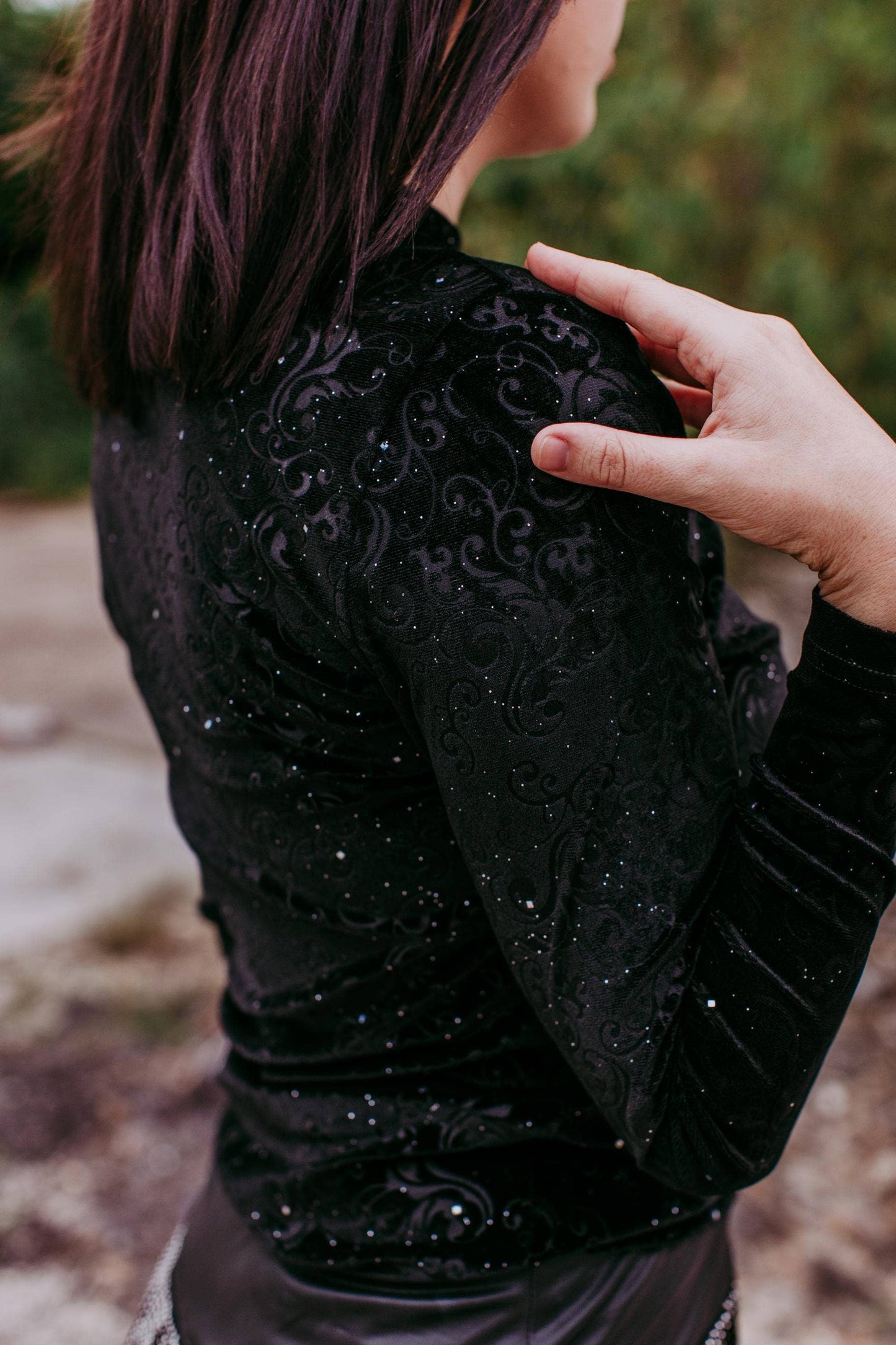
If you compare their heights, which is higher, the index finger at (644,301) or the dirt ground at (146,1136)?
the index finger at (644,301)

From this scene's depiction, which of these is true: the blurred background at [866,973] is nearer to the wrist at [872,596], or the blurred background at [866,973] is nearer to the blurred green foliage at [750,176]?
the blurred green foliage at [750,176]

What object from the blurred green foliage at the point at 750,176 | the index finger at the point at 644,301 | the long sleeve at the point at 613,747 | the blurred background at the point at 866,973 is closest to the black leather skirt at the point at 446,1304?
the long sleeve at the point at 613,747

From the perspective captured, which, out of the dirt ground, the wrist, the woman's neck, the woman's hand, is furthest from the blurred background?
the wrist

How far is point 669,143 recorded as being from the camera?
325 centimetres

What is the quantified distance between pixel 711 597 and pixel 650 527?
0.18m

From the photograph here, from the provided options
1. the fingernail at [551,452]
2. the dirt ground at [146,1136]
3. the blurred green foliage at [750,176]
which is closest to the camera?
the fingernail at [551,452]

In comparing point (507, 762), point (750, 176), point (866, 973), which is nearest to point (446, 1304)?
point (507, 762)

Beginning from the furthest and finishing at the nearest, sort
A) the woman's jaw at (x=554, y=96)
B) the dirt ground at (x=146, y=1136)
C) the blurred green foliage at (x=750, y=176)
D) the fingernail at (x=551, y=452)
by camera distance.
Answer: the blurred green foliage at (x=750, y=176) < the dirt ground at (x=146, y=1136) < the woman's jaw at (x=554, y=96) < the fingernail at (x=551, y=452)

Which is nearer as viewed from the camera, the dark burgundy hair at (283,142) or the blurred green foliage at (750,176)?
the dark burgundy hair at (283,142)

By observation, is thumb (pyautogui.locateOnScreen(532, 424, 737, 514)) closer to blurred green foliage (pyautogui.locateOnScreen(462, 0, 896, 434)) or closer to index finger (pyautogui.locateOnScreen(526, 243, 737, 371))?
index finger (pyautogui.locateOnScreen(526, 243, 737, 371))

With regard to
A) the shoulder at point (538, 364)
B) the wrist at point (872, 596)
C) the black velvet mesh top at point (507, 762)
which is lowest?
the black velvet mesh top at point (507, 762)

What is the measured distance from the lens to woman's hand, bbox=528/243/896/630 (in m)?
0.70

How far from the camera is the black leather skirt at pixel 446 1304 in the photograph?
88 centimetres

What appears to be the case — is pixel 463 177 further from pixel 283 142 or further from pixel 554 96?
pixel 283 142
